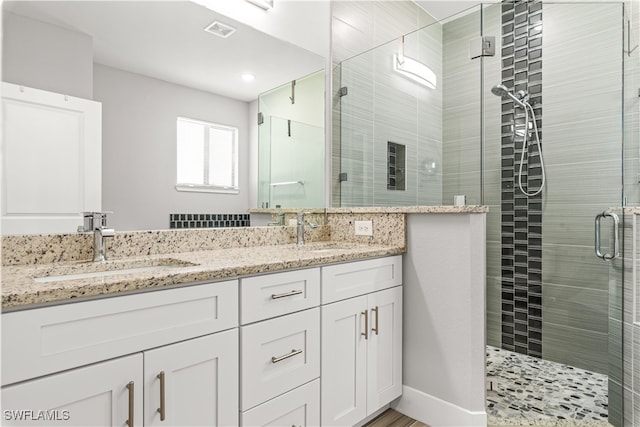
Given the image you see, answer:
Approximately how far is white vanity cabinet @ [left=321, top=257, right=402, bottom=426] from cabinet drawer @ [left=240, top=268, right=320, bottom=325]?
0.28ft

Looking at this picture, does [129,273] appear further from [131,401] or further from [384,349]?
[384,349]

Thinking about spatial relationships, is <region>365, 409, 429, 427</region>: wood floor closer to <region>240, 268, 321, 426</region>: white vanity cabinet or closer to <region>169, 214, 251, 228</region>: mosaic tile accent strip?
<region>240, 268, 321, 426</region>: white vanity cabinet

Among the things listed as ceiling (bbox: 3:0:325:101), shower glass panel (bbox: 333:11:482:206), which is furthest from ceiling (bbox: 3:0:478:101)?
shower glass panel (bbox: 333:11:482:206)

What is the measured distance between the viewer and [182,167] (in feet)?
5.26

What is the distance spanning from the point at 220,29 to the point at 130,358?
1.51m

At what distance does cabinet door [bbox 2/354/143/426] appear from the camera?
79 cm

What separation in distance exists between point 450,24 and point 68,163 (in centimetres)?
199

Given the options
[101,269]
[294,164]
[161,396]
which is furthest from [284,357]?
[294,164]

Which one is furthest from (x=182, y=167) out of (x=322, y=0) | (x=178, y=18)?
(x=322, y=0)

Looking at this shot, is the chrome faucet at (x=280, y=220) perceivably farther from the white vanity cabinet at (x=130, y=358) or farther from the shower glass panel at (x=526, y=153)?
the white vanity cabinet at (x=130, y=358)

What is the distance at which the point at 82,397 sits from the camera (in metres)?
0.87

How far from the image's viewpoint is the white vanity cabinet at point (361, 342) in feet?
4.92

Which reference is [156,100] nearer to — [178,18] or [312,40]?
[178,18]

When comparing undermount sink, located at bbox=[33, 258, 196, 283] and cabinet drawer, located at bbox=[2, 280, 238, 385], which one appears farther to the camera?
undermount sink, located at bbox=[33, 258, 196, 283]
